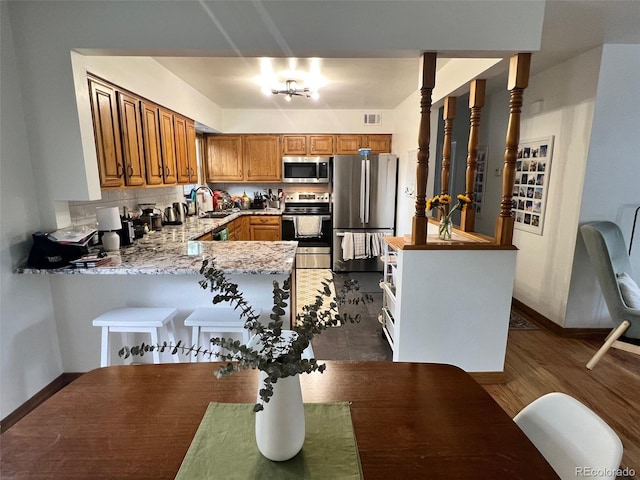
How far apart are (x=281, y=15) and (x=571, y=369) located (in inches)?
126

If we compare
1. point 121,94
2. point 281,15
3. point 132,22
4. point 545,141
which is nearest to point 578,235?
point 545,141

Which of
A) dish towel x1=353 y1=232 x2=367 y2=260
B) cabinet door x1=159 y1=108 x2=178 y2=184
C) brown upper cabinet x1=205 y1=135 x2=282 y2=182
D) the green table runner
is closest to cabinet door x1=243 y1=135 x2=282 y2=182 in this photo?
brown upper cabinet x1=205 y1=135 x2=282 y2=182

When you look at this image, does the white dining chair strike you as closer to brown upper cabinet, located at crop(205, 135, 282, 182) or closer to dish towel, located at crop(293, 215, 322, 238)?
dish towel, located at crop(293, 215, 322, 238)

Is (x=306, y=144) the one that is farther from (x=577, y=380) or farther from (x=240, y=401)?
(x=240, y=401)

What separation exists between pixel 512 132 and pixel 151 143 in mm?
2831

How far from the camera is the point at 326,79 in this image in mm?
3590

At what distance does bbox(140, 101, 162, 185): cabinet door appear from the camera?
2797 millimetres

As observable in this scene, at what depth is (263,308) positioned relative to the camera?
7.26 ft

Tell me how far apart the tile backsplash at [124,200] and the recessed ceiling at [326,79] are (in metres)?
1.25

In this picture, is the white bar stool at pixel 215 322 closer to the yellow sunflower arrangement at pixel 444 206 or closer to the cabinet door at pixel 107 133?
the cabinet door at pixel 107 133

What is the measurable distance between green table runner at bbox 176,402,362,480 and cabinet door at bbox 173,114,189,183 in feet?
10.0

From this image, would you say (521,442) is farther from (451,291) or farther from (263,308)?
(263,308)

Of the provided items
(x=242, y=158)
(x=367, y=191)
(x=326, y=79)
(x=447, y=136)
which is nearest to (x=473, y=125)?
(x=447, y=136)

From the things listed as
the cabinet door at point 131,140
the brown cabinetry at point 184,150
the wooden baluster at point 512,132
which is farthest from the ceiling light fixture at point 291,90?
the wooden baluster at point 512,132
